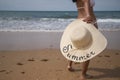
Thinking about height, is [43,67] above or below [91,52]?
below

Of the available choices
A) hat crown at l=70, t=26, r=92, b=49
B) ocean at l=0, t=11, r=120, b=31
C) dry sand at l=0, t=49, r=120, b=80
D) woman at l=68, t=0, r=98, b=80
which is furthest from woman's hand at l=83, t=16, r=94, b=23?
ocean at l=0, t=11, r=120, b=31

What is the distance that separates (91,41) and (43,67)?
4.66ft

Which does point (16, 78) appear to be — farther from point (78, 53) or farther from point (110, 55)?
point (110, 55)

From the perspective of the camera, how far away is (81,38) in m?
4.62

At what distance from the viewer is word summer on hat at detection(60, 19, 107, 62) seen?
4.50 meters

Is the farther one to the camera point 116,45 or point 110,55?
point 116,45

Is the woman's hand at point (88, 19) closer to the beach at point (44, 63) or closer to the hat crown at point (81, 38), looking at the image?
the hat crown at point (81, 38)

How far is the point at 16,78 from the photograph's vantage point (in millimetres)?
5082

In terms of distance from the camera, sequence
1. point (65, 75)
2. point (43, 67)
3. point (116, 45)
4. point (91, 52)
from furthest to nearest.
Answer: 1. point (116, 45)
2. point (43, 67)
3. point (65, 75)
4. point (91, 52)

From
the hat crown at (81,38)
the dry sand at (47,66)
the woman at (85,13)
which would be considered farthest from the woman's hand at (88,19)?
the dry sand at (47,66)

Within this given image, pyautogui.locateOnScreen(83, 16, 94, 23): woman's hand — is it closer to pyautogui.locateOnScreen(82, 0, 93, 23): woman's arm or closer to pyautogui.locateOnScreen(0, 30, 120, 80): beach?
pyautogui.locateOnScreen(82, 0, 93, 23): woman's arm

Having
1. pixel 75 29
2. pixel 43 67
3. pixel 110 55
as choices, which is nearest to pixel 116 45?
pixel 110 55

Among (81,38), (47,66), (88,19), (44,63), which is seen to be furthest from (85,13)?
(44,63)

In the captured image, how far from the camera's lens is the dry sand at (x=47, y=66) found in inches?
203
